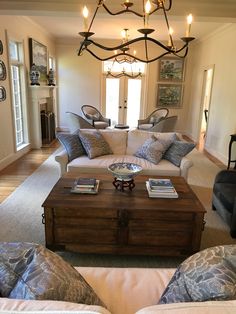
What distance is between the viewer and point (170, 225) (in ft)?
7.14

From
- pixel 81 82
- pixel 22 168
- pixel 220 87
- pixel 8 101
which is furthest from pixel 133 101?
pixel 22 168

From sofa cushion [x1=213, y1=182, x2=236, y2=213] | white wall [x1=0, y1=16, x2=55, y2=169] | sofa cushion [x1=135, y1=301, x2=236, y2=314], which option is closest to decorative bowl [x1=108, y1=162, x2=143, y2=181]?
sofa cushion [x1=213, y1=182, x2=236, y2=213]

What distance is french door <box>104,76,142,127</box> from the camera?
8344 mm

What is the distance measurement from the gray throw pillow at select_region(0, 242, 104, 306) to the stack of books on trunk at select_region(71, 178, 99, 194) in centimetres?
132

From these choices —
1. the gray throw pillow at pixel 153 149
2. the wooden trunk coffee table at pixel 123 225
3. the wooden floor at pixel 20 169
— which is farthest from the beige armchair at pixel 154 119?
the wooden trunk coffee table at pixel 123 225

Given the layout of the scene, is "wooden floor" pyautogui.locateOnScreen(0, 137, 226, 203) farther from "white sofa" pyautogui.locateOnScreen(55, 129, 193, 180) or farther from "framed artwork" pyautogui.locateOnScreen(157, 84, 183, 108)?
"framed artwork" pyautogui.locateOnScreen(157, 84, 183, 108)

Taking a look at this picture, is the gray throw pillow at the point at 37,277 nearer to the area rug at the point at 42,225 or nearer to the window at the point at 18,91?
the area rug at the point at 42,225

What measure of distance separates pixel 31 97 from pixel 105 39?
135 inches

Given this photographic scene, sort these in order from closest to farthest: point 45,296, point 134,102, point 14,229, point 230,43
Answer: point 45,296, point 14,229, point 230,43, point 134,102

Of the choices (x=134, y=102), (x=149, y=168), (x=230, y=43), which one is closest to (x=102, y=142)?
(x=149, y=168)

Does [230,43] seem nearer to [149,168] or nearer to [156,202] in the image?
[149,168]

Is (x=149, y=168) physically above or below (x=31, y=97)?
below

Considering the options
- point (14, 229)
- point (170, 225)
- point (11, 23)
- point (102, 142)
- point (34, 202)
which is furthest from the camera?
point (11, 23)

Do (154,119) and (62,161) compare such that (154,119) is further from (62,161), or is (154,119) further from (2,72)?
(62,161)
